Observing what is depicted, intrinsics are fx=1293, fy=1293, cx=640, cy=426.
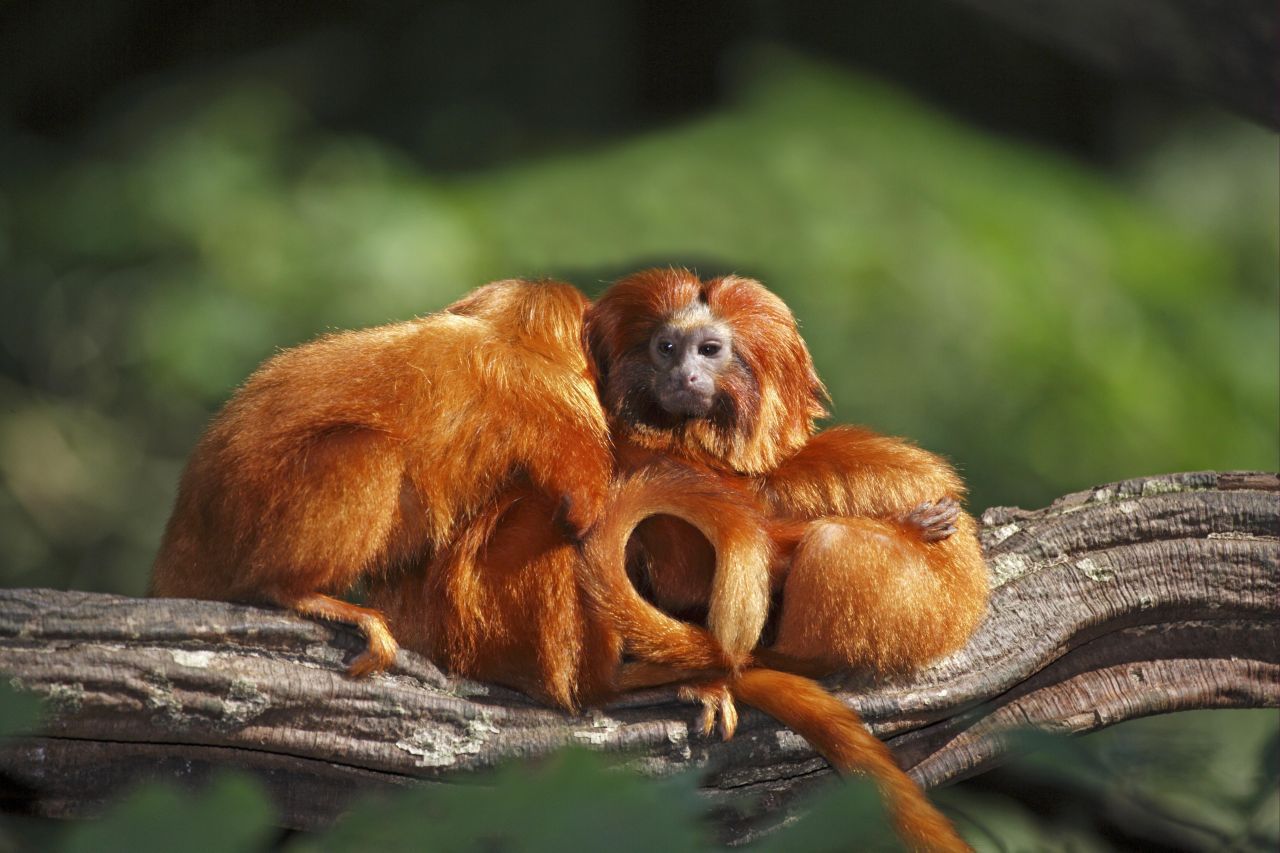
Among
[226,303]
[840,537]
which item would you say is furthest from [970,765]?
[226,303]

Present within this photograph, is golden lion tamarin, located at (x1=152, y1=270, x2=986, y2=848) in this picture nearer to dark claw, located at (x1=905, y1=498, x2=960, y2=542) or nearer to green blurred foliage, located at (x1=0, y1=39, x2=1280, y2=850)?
dark claw, located at (x1=905, y1=498, x2=960, y2=542)

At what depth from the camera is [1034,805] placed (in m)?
3.85

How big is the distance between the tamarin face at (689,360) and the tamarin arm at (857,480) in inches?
8.6

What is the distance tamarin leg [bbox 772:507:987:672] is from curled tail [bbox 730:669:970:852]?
3.7 inches

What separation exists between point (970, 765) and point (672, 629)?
2.25ft

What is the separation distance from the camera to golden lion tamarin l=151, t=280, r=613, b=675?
2.18 m

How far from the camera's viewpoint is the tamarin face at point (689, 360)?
2.37m

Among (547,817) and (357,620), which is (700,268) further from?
(547,817)

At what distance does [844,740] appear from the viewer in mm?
2225

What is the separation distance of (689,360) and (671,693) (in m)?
0.61

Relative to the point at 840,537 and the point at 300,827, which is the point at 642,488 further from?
the point at 300,827

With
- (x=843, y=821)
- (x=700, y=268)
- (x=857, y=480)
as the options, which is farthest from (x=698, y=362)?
(x=700, y=268)

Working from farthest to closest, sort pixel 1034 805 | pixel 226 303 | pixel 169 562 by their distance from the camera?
pixel 226 303 < pixel 1034 805 < pixel 169 562

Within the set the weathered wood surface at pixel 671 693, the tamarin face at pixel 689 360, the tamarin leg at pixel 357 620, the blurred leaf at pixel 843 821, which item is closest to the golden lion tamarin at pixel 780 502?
the tamarin face at pixel 689 360
